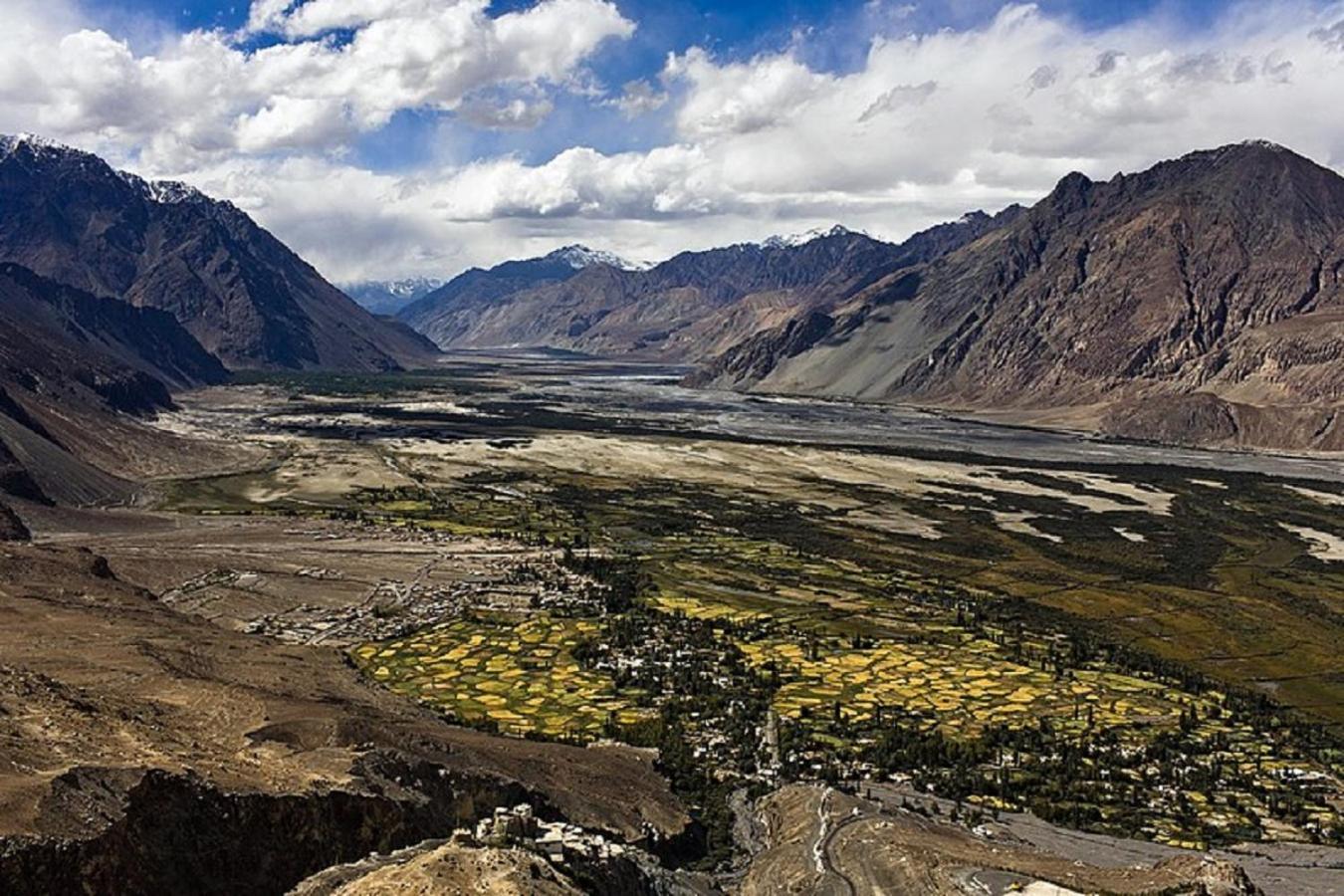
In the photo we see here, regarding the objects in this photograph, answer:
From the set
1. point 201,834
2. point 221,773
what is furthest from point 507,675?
point 201,834

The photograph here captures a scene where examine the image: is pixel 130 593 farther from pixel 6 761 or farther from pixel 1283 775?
pixel 1283 775

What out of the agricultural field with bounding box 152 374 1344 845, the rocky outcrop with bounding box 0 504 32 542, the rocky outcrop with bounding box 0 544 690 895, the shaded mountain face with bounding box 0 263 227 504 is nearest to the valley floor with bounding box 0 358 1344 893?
the rocky outcrop with bounding box 0 544 690 895

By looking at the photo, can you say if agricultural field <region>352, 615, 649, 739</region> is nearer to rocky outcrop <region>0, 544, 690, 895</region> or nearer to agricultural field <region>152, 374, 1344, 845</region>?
agricultural field <region>152, 374, 1344, 845</region>

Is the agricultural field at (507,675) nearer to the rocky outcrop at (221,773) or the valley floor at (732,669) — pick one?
the valley floor at (732,669)

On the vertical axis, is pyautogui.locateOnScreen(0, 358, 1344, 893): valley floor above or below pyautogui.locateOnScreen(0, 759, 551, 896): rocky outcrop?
below

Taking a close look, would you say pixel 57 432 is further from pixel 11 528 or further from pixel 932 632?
pixel 932 632

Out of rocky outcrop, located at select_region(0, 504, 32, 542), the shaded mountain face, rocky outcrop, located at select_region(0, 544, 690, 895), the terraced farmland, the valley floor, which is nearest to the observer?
rocky outcrop, located at select_region(0, 544, 690, 895)

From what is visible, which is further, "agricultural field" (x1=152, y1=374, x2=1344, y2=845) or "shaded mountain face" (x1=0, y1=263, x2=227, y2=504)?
"shaded mountain face" (x1=0, y1=263, x2=227, y2=504)

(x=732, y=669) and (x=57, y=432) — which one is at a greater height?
(x=57, y=432)

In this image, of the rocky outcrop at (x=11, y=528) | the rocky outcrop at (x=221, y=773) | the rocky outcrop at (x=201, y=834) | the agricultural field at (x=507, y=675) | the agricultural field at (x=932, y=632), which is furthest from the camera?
the rocky outcrop at (x=11, y=528)

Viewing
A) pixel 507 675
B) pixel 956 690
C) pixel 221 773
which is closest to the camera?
pixel 221 773

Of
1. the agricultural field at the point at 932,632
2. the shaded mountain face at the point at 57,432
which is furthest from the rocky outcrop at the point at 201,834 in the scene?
the shaded mountain face at the point at 57,432
